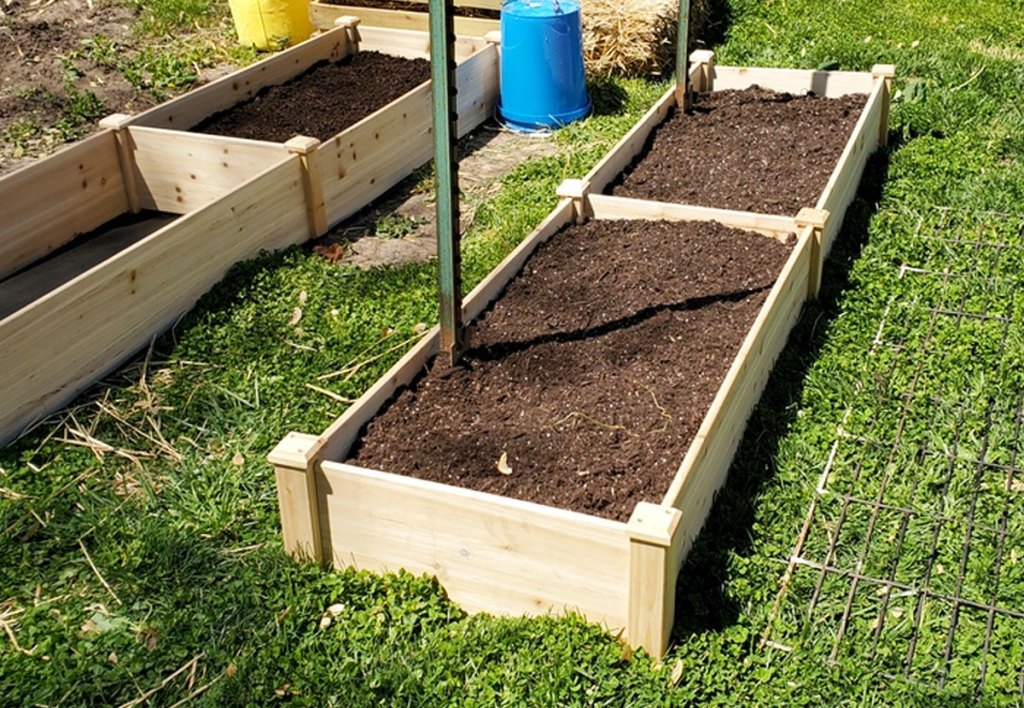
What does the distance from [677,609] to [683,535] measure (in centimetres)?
23

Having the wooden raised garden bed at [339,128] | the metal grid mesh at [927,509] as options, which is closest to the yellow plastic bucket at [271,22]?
the wooden raised garden bed at [339,128]

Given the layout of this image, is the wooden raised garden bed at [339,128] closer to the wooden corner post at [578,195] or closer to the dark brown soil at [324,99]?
the dark brown soil at [324,99]

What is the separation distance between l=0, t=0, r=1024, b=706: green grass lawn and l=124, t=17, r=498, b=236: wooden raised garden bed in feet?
1.94

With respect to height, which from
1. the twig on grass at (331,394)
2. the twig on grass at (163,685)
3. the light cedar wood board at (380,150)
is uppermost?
the light cedar wood board at (380,150)

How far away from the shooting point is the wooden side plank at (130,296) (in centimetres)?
478

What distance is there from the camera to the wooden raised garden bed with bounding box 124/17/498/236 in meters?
6.42

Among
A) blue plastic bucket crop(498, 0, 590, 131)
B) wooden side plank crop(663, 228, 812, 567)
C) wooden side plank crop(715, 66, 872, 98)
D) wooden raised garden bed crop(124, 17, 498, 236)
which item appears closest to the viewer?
wooden side plank crop(663, 228, 812, 567)

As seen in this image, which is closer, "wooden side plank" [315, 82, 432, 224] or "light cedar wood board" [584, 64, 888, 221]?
"light cedar wood board" [584, 64, 888, 221]

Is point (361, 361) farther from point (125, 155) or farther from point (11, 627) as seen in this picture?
point (125, 155)

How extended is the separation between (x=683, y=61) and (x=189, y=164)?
9.48 feet

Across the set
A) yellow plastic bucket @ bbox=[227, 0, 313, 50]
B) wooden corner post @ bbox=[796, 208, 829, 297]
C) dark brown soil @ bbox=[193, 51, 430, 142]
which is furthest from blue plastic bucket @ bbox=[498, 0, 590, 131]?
wooden corner post @ bbox=[796, 208, 829, 297]

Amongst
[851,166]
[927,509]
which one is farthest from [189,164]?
[927,509]

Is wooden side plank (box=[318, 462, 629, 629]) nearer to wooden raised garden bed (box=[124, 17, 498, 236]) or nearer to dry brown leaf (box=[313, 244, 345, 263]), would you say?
dry brown leaf (box=[313, 244, 345, 263])

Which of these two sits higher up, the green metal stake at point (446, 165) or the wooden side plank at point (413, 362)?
the green metal stake at point (446, 165)
